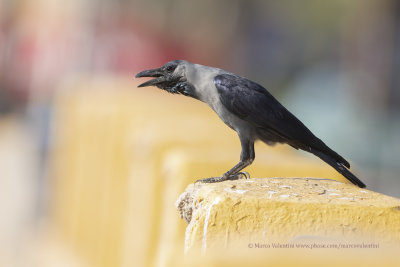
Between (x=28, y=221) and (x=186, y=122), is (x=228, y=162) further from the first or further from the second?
(x=28, y=221)

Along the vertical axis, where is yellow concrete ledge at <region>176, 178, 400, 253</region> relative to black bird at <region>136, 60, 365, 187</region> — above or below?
below

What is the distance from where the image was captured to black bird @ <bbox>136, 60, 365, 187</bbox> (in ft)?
10.8

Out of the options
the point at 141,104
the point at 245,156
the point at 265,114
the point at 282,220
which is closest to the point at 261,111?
the point at 265,114

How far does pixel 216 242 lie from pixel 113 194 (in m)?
3.31

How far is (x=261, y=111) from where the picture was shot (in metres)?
3.38

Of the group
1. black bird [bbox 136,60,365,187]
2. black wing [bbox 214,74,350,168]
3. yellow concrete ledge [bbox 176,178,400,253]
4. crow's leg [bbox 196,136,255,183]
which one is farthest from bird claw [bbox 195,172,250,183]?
yellow concrete ledge [bbox 176,178,400,253]

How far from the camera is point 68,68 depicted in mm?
18594

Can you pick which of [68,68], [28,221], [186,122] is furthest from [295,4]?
[186,122]

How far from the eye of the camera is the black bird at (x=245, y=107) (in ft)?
10.8

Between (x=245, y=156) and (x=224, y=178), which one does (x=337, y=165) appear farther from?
(x=224, y=178)

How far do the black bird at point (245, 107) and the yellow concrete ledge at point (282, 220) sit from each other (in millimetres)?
353

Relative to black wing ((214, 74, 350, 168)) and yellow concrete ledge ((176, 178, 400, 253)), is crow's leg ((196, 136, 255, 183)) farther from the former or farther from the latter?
yellow concrete ledge ((176, 178, 400, 253))

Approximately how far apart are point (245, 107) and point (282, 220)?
641 millimetres

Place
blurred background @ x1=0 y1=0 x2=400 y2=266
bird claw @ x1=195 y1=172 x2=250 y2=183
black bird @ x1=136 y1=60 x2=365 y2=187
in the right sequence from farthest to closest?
blurred background @ x1=0 y1=0 x2=400 y2=266, bird claw @ x1=195 y1=172 x2=250 y2=183, black bird @ x1=136 y1=60 x2=365 y2=187
